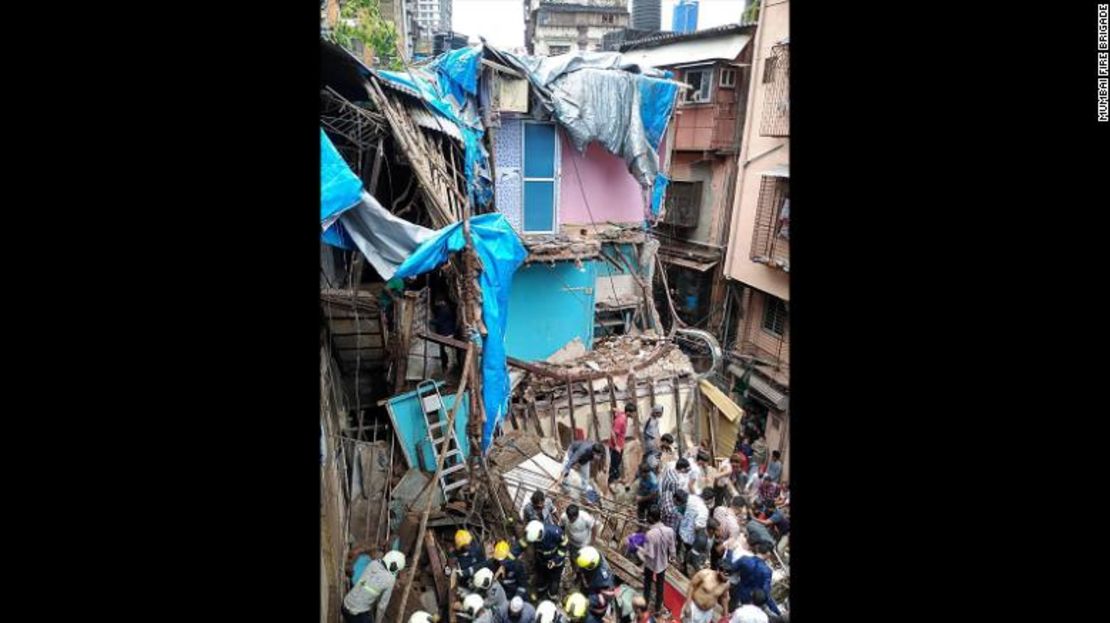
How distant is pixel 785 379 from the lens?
623 inches

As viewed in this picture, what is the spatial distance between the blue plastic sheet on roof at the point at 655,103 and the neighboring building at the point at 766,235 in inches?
109

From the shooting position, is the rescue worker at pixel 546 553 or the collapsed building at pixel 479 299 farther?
the collapsed building at pixel 479 299

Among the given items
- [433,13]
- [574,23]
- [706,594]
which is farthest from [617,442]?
[433,13]

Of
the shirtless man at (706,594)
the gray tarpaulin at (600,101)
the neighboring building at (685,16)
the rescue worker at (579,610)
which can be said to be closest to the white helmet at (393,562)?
the rescue worker at (579,610)

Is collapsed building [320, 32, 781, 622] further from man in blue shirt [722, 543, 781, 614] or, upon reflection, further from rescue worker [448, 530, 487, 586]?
man in blue shirt [722, 543, 781, 614]

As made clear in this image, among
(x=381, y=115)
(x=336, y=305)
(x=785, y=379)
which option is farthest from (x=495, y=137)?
(x=785, y=379)

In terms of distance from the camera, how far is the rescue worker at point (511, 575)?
6.13m

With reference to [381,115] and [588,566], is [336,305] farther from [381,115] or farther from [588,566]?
[588,566]

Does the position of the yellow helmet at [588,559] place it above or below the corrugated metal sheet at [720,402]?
above

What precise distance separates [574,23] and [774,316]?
1734 centimetres

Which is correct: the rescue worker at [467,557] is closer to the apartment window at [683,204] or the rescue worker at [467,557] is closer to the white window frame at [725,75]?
the apartment window at [683,204]

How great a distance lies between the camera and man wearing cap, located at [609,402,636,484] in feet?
33.1

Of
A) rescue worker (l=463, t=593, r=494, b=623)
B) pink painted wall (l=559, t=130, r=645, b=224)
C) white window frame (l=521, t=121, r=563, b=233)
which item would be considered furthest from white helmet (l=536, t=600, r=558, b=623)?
pink painted wall (l=559, t=130, r=645, b=224)
